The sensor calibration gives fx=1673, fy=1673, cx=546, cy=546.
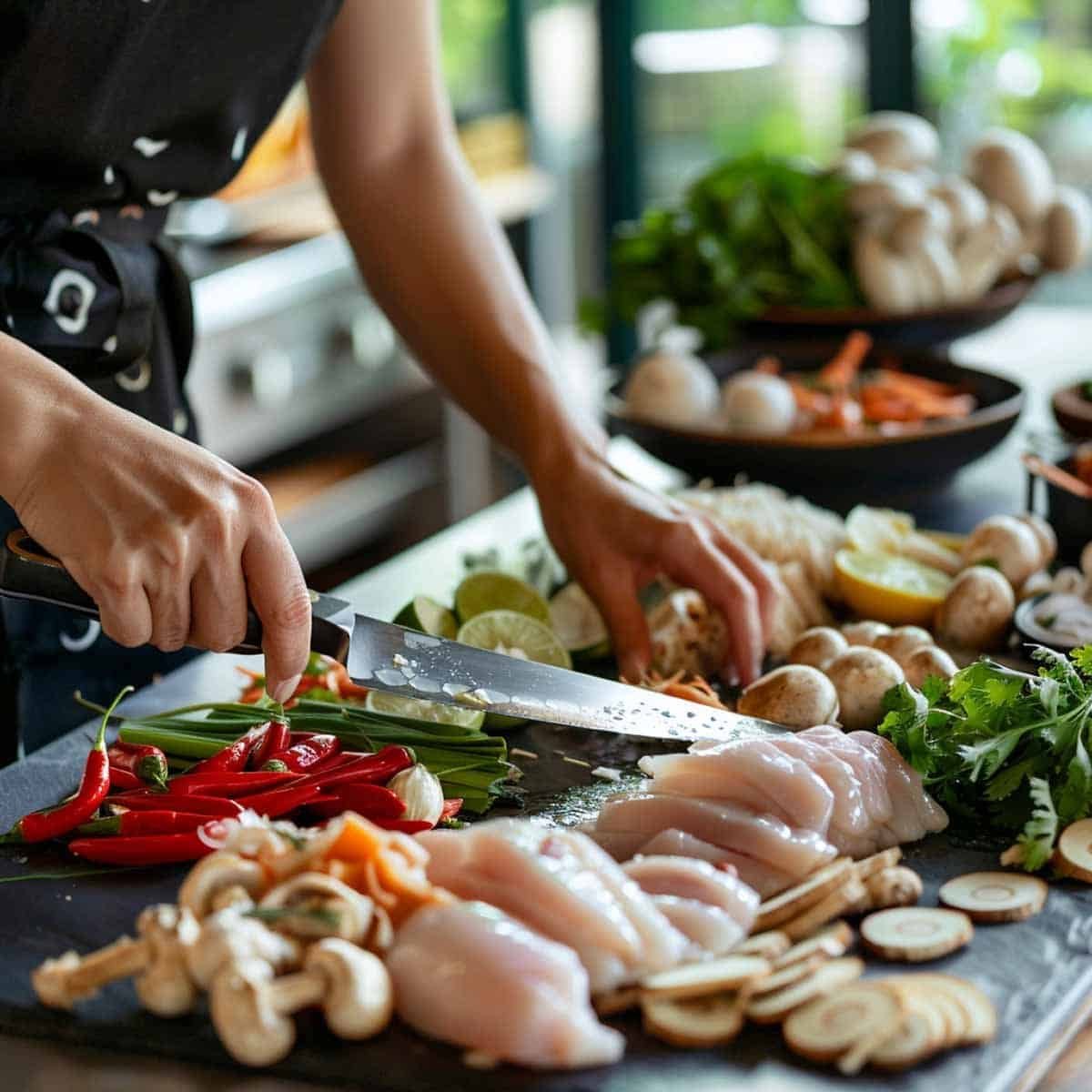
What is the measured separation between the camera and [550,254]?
595cm

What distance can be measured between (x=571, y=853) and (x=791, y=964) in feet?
0.61

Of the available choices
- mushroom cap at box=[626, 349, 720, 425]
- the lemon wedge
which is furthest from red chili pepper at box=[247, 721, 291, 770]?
mushroom cap at box=[626, 349, 720, 425]

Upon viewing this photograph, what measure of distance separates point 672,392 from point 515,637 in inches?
29.9

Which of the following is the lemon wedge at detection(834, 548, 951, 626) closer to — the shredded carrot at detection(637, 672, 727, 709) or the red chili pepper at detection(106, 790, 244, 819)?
the shredded carrot at detection(637, 672, 727, 709)

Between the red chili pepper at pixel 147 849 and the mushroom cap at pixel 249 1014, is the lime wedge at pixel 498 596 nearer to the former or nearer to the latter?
the red chili pepper at pixel 147 849

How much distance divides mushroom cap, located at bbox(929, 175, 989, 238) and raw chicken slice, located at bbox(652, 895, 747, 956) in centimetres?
209

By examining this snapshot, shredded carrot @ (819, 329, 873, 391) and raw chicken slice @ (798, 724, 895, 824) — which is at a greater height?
shredded carrot @ (819, 329, 873, 391)

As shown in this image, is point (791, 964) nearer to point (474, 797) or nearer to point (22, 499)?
point (474, 797)

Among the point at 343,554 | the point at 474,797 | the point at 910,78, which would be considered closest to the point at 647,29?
the point at 910,78

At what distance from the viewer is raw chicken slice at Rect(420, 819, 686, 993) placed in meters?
1.22

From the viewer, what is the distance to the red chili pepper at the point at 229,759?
165 cm

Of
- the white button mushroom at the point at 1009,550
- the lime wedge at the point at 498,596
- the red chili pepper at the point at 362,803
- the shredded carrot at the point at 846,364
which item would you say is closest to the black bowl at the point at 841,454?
the shredded carrot at the point at 846,364

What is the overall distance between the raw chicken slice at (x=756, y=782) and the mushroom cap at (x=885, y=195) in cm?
182

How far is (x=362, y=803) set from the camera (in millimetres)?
1567
